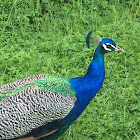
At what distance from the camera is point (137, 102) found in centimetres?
330

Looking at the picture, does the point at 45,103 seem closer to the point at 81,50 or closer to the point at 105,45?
the point at 105,45

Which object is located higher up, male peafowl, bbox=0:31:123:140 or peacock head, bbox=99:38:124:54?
peacock head, bbox=99:38:124:54

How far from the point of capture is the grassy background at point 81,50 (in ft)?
10.0

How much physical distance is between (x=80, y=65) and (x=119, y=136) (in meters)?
1.20

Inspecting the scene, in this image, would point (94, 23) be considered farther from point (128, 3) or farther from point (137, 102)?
point (137, 102)

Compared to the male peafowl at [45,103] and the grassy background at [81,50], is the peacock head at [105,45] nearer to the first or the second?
the male peafowl at [45,103]

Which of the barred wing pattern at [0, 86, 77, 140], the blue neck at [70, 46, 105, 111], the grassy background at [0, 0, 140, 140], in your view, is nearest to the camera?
the barred wing pattern at [0, 86, 77, 140]

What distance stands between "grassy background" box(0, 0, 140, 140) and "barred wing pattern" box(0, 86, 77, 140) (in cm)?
54

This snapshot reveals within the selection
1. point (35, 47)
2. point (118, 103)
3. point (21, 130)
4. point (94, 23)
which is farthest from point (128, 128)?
point (94, 23)

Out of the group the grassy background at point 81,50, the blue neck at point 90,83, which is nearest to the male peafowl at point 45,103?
the blue neck at point 90,83

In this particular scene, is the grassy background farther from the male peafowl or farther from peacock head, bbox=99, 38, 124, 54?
peacock head, bbox=99, 38, 124, 54

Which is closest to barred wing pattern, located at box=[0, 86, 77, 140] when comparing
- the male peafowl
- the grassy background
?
the male peafowl

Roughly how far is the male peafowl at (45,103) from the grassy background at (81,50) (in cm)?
47

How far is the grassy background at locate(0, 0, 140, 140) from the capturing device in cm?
306
